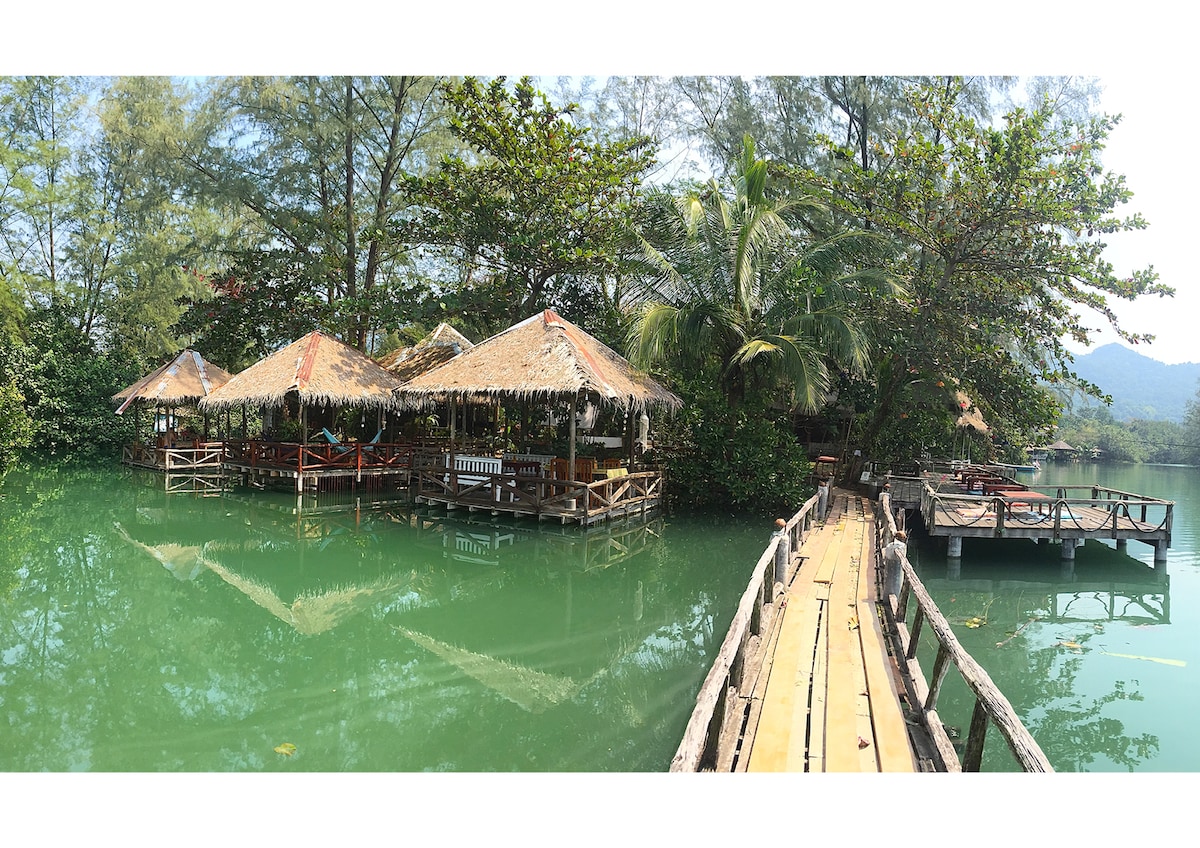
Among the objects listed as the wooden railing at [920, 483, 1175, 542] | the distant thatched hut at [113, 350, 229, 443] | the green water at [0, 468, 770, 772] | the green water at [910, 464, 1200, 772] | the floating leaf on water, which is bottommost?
the floating leaf on water

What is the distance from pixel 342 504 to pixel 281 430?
6.06m

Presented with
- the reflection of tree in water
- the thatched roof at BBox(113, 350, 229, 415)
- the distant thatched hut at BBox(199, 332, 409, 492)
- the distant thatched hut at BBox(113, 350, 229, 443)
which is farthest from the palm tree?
the thatched roof at BBox(113, 350, 229, 415)

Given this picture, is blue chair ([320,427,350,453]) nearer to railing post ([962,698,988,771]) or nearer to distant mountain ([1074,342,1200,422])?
railing post ([962,698,988,771])

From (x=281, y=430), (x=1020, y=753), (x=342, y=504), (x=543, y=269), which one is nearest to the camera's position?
(x=1020, y=753)

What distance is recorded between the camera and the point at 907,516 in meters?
11.9

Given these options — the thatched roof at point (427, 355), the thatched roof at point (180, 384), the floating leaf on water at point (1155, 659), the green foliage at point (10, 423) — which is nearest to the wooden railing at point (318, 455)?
the thatched roof at point (427, 355)

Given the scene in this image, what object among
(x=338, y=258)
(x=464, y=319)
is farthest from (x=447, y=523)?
(x=338, y=258)

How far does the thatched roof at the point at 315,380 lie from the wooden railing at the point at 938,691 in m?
10.8

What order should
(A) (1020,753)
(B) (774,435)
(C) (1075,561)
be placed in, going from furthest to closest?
(B) (774,435) < (C) (1075,561) < (A) (1020,753)

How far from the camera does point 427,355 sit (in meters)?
15.7

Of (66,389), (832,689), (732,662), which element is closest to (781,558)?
(832,689)

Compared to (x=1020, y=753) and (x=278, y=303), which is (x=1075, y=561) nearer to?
(x=1020, y=753)

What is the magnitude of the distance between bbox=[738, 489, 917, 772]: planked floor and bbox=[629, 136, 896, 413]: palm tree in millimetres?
5421

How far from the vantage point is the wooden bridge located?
3217mm
